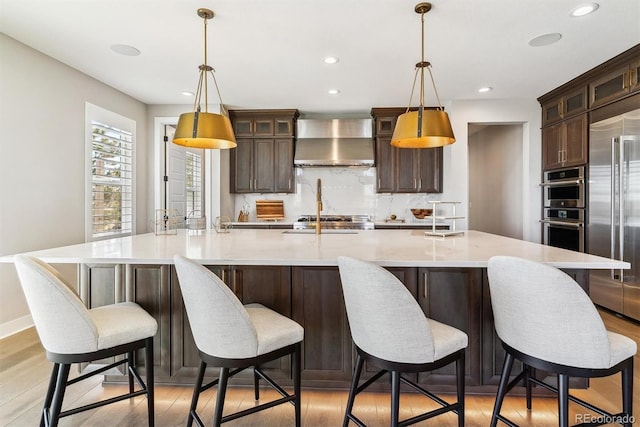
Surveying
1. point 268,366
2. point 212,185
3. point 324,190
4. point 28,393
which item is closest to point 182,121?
point 268,366

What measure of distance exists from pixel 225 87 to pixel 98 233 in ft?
7.35

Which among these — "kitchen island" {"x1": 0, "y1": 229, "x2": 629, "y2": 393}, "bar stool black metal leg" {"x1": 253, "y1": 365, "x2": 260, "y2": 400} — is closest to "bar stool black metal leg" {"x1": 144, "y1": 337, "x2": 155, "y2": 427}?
"kitchen island" {"x1": 0, "y1": 229, "x2": 629, "y2": 393}

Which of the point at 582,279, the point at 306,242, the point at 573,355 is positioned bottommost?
the point at 573,355

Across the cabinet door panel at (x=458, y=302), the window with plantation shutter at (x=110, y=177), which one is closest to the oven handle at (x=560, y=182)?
the cabinet door panel at (x=458, y=302)

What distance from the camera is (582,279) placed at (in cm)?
184

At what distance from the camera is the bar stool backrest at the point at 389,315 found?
1.27 meters

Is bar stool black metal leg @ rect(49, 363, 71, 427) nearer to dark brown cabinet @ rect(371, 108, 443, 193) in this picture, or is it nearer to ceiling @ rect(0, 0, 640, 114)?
ceiling @ rect(0, 0, 640, 114)

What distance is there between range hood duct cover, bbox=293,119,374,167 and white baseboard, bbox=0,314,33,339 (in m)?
3.43

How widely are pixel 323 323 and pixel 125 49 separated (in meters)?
3.00

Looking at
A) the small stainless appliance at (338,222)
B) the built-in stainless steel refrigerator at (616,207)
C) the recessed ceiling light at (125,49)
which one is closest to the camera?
the recessed ceiling light at (125,49)

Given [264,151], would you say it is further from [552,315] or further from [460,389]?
[552,315]

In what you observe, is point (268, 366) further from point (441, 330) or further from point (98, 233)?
point (98, 233)

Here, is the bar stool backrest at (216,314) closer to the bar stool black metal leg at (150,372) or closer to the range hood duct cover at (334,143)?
the bar stool black metal leg at (150,372)

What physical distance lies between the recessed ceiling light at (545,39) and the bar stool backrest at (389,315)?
279cm
